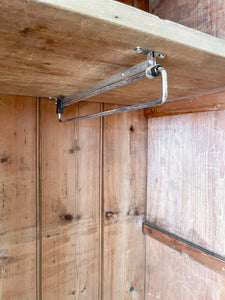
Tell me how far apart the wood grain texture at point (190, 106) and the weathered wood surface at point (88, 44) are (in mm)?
149

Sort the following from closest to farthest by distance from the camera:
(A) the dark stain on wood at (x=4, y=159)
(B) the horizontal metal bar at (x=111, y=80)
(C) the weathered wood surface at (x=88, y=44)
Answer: (C) the weathered wood surface at (x=88, y=44) → (B) the horizontal metal bar at (x=111, y=80) → (A) the dark stain on wood at (x=4, y=159)

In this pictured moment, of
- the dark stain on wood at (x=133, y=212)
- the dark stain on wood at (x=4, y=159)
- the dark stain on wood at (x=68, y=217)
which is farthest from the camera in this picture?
the dark stain on wood at (x=133, y=212)

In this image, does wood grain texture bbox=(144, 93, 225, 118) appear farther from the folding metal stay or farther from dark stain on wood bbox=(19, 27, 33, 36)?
dark stain on wood bbox=(19, 27, 33, 36)

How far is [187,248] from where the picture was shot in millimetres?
808

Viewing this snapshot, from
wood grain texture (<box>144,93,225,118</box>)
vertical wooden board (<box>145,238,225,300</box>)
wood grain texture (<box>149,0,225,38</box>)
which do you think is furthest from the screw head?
vertical wooden board (<box>145,238,225,300</box>)

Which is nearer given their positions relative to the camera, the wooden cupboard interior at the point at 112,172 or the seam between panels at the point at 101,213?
the wooden cupboard interior at the point at 112,172

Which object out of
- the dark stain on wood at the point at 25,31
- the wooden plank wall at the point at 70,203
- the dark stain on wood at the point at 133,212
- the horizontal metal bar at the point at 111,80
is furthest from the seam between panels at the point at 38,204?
the dark stain on wood at the point at 25,31

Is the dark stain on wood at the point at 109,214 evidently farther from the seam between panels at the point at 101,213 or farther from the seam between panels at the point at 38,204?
the seam between panels at the point at 38,204

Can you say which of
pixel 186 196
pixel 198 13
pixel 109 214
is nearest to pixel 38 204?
pixel 109 214

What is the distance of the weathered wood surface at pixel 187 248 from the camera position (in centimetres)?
72

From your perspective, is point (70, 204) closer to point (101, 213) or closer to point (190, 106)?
point (101, 213)

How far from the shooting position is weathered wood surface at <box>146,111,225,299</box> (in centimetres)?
73

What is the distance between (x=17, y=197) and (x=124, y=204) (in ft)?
1.33

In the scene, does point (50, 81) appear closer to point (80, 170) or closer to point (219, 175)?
point (80, 170)
